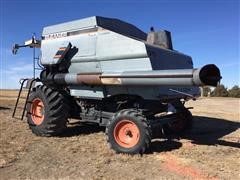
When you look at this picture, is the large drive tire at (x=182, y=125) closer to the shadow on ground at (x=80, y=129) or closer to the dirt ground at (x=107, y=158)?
the dirt ground at (x=107, y=158)

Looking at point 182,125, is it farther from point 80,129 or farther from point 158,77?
point 158,77

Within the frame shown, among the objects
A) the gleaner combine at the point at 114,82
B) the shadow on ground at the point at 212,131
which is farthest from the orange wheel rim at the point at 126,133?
the shadow on ground at the point at 212,131

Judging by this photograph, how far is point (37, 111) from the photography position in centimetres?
998

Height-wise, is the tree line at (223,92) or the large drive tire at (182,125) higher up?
the tree line at (223,92)

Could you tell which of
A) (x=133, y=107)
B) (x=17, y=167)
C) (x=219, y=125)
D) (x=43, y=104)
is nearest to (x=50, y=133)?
(x=43, y=104)

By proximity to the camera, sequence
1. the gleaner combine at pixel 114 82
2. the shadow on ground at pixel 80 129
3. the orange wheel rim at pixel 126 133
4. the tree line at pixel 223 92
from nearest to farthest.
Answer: the gleaner combine at pixel 114 82 < the orange wheel rim at pixel 126 133 < the shadow on ground at pixel 80 129 < the tree line at pixel 223 92

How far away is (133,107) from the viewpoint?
8.40 metres

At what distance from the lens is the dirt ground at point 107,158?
596cm

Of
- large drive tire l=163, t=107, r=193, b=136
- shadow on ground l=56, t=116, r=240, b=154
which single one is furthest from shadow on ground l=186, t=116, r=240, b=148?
large drive tire l=163, t=107, r=193, b=136

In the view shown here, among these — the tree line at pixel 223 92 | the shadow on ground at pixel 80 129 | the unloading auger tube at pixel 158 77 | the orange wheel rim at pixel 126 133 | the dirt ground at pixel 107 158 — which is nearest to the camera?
the dirt ground at pixel 107 158

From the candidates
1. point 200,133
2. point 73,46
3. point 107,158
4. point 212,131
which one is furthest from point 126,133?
point 212,131

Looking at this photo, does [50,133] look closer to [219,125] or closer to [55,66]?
[55,66]

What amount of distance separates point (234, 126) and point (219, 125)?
463 millimetres

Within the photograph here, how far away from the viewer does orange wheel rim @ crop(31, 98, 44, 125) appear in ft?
32.2
